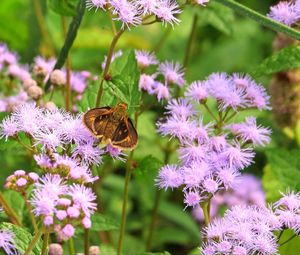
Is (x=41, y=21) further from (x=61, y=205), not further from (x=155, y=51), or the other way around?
(x=61, y=205)

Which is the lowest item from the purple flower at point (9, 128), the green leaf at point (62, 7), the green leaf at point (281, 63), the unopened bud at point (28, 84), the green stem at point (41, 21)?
the purple flower at point (9, 128)

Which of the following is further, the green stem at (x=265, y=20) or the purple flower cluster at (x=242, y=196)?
the purple flower cluster at (x=242, y=196)

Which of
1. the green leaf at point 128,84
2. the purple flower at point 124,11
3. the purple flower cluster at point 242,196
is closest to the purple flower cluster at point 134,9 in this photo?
the purple flower at point 124,11

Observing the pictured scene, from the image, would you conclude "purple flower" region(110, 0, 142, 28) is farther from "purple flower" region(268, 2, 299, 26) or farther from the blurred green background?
the blurred green background

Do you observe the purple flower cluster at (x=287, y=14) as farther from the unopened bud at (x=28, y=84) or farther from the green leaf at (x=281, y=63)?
the unopened bud at (x=28, y=84)

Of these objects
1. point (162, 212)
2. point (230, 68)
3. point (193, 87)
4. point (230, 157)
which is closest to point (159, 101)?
point (193, 87)

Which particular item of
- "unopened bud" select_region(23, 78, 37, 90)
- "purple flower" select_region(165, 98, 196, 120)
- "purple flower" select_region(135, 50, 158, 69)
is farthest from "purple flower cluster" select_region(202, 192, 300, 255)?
"unopened bud" select_region(23, 78, 37, 90)
